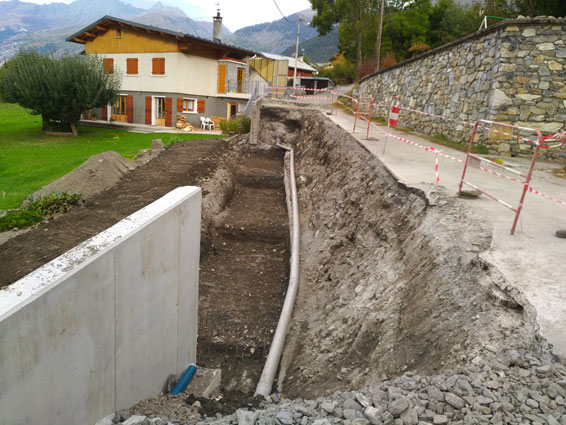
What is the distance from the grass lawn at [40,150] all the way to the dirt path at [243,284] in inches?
266

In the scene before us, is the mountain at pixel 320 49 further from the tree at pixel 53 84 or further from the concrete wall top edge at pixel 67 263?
the concrete wall top edge at pixel 67 263

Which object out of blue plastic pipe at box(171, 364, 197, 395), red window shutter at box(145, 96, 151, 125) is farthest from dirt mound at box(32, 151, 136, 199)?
red window shutter at box(145, 96, 151, 125)

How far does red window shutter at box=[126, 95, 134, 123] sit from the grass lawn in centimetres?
530

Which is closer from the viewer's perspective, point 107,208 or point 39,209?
point 107,208

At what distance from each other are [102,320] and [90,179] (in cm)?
1057

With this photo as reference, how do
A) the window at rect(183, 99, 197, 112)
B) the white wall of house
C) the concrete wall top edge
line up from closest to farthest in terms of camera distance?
the concrete wall top edge
the white wall of house
the window at rect(183, 99, 197, 112)

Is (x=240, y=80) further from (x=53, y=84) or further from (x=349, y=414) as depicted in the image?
(x=349, y=414)

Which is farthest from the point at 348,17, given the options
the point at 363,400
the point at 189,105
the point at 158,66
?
the point at 363,400

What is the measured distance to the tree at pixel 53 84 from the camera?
79.0 feet

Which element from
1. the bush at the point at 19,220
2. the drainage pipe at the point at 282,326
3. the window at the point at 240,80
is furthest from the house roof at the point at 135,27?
the drainage pipe at the point at 282,326

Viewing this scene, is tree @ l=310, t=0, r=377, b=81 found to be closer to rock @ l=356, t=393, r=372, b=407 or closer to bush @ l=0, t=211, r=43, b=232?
bush @ l=0, t=211, r=43, b=232

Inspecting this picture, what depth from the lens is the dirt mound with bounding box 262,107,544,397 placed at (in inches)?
145

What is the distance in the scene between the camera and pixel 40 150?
21.9 metres

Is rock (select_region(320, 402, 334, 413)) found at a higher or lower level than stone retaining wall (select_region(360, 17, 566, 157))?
Result: lower
